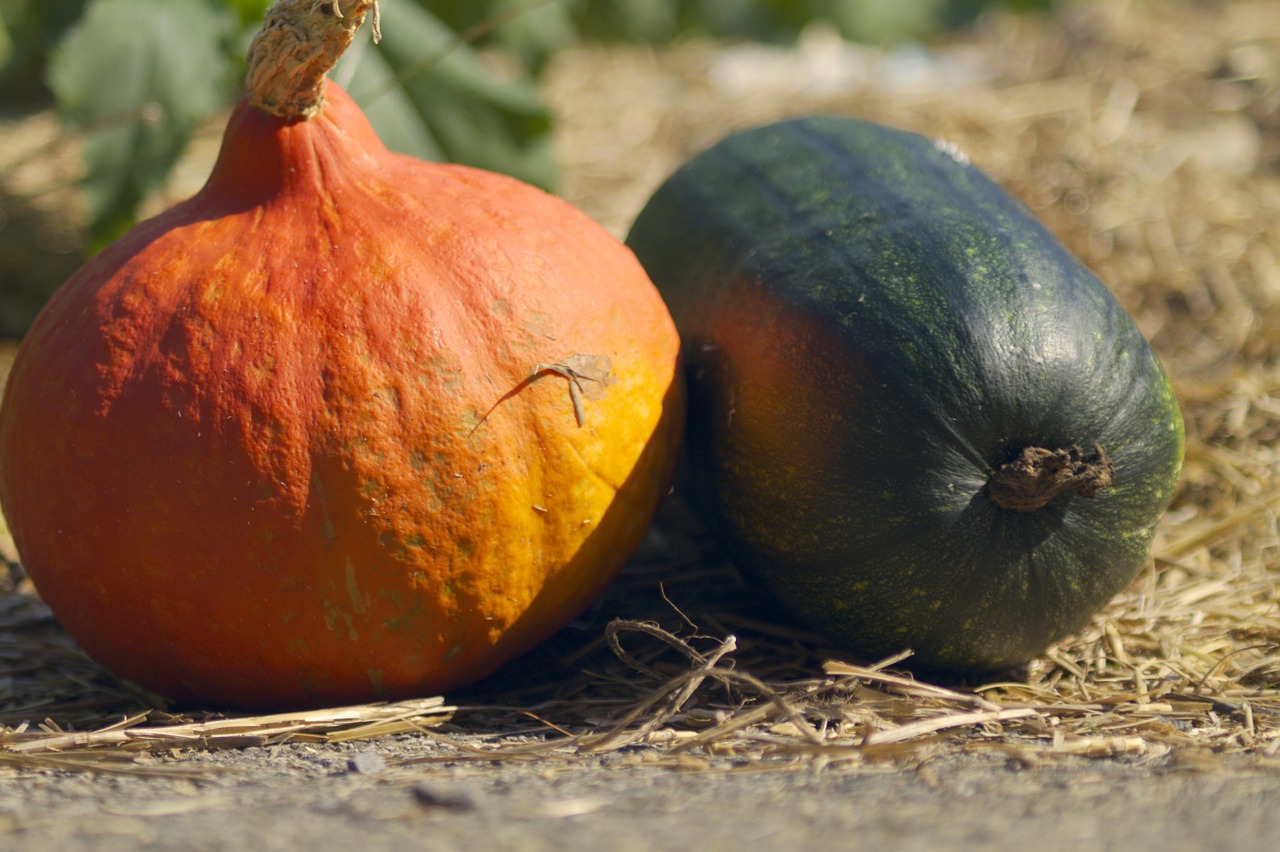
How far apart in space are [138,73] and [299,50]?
5.68 feet

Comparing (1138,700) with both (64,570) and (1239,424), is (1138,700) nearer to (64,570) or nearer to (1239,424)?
(1239,424)

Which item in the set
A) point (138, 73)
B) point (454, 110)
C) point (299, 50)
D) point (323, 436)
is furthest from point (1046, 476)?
point (138, 73)

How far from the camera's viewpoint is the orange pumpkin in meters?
2.17

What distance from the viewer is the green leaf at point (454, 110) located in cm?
407

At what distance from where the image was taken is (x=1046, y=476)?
7.15ft

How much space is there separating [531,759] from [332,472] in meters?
0.59

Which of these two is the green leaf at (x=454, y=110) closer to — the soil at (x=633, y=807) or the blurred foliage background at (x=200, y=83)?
the blurred foliage background at (x=200, y=83)

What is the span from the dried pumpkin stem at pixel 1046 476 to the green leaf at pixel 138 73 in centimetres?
265

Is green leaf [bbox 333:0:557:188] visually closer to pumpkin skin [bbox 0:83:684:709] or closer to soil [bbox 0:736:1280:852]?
pumpkin skin [bbox 0:83:684:709]

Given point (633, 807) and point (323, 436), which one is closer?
point (633, 807)

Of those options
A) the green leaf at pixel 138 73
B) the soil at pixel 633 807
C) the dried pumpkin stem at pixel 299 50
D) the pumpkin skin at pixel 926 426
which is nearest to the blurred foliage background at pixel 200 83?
the green leaf at pixel 138 73

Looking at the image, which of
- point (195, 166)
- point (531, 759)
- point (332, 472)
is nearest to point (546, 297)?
point (332, 472)

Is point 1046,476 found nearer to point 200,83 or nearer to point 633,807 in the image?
point 633,807

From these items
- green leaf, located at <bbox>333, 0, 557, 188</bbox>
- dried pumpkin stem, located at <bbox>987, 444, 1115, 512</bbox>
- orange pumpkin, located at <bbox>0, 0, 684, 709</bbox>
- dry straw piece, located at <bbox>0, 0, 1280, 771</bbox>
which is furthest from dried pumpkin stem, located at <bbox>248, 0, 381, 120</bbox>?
green leaf, located at <bbox>333, 0, 557, 188</bbox>
